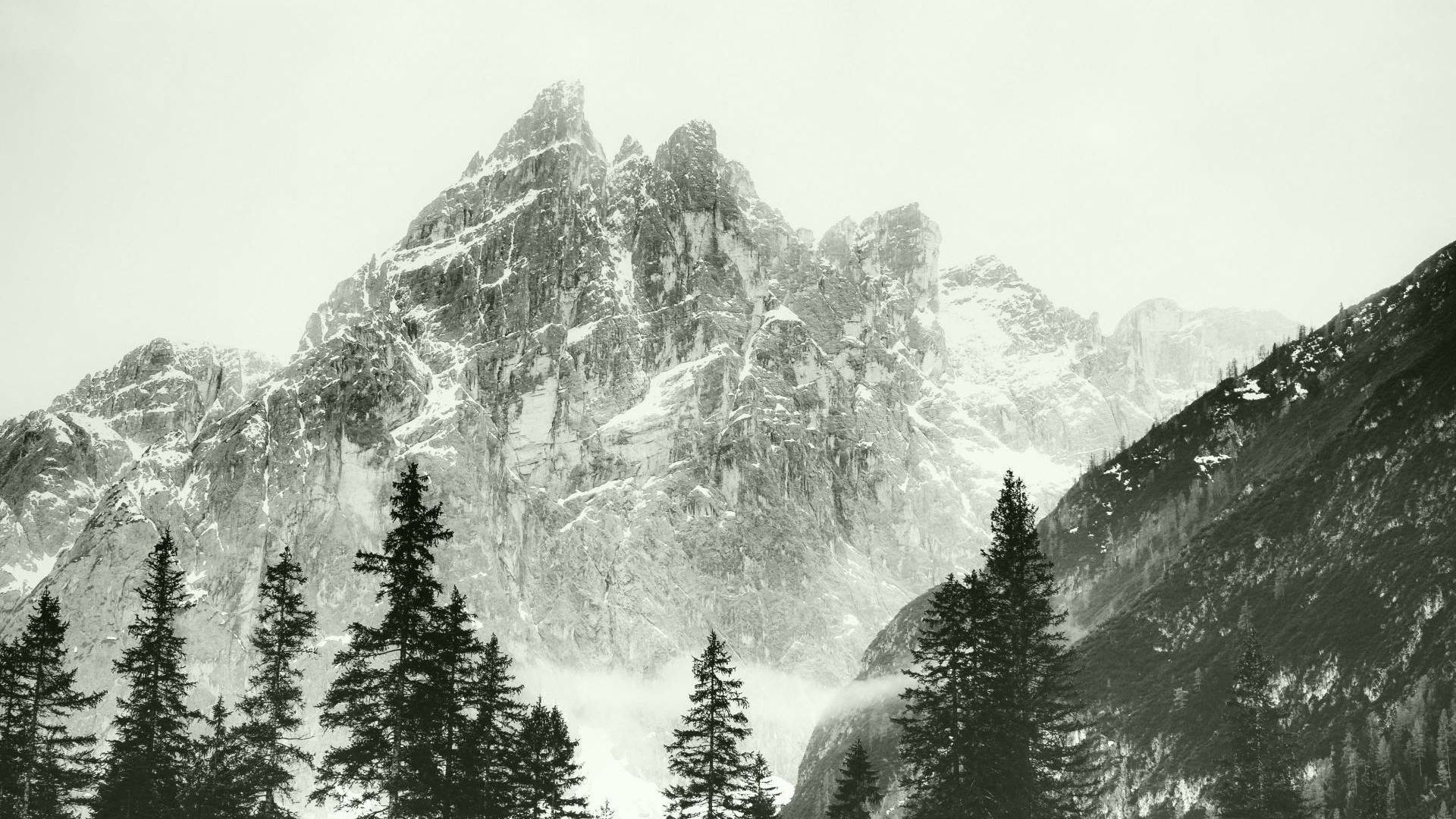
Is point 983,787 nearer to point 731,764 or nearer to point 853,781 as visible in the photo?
point 731,764

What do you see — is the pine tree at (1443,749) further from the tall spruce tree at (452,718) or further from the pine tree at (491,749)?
the tall spruce tree at (452,718)

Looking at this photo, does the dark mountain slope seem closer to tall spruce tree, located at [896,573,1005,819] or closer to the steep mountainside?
the steep mountainside

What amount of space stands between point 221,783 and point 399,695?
15018mm

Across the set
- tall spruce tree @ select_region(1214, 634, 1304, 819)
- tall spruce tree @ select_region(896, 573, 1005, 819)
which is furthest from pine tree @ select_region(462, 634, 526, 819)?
tall spruce tree @ select_region(1214, 634, 1304, 819)

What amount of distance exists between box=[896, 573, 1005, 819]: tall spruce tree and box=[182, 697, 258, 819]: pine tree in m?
23.1

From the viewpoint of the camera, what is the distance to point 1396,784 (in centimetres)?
9881

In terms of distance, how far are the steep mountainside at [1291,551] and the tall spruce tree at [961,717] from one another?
68312 mm

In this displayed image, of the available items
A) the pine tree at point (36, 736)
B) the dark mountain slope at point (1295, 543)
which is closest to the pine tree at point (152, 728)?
the pine tree at point (36, 736)

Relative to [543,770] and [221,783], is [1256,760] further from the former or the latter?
[221,783]

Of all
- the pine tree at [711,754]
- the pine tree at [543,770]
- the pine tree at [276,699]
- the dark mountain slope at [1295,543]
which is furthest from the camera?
the dark mountain slope at [1295,543]

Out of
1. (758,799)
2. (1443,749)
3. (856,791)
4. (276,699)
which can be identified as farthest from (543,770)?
(1443,749)

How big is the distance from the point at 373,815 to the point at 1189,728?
110 meters

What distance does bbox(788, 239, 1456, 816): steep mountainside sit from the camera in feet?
383

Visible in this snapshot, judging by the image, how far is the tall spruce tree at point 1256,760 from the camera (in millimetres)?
55719
